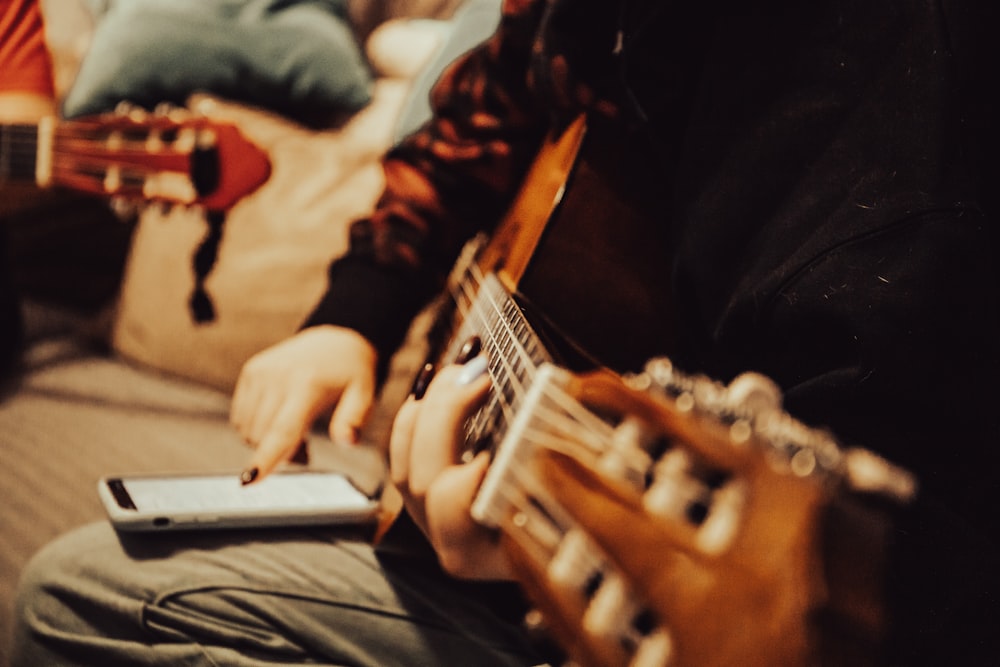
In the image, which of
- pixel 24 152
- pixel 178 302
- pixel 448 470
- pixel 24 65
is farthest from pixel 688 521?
pixel 24 65

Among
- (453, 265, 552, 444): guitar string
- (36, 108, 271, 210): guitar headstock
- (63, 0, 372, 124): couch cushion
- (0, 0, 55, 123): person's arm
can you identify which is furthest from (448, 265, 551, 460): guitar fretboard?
(0, 0, 55, 123): person's arm

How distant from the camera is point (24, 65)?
47.3 inches

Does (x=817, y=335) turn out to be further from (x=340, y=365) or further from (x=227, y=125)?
(x=227, y=125)

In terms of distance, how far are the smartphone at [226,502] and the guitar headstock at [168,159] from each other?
0.41 m

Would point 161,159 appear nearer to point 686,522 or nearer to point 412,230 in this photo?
point 412,230

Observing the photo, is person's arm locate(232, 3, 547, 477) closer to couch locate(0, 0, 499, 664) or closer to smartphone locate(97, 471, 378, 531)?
smartphone locate(97, 471, 378, 531)

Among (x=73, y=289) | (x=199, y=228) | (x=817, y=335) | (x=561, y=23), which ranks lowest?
(x=73, y=289)

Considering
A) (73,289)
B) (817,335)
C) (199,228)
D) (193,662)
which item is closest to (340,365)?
(193,662)

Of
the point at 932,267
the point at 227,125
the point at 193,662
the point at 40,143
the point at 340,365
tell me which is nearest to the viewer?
the point at 932,267

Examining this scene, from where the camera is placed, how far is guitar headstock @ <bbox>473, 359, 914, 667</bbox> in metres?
0.27

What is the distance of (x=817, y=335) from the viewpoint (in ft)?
1.64

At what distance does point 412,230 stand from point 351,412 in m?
0.22

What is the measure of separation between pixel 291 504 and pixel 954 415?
0.57 m

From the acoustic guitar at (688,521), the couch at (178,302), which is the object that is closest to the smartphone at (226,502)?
the couch at (178,302)
